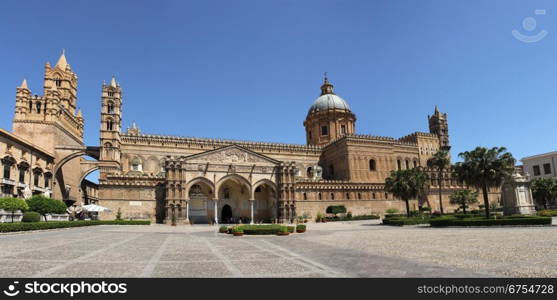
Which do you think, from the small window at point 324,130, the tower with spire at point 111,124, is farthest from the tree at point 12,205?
the small window at point 324,130

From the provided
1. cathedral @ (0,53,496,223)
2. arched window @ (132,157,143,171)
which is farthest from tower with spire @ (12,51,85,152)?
arched window @ (132,157,143,171)

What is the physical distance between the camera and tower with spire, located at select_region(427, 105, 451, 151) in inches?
3105

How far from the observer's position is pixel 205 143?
64062mm

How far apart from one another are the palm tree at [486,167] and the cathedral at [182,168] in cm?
2658

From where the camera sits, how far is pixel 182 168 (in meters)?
49.6

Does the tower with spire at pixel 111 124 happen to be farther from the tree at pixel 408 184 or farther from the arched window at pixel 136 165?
the tree at pixel 408 184

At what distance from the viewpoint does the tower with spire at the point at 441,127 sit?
259 feet

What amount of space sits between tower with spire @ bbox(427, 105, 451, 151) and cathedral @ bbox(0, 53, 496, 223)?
354 inches

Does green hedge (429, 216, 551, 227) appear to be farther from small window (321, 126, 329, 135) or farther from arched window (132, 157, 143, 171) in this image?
arched window (132, 157, 143, 171)

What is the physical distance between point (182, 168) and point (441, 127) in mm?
61952

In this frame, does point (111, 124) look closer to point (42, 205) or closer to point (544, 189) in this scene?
point (42, 205)

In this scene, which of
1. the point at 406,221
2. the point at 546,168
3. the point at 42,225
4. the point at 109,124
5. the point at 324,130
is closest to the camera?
the point at 42,225

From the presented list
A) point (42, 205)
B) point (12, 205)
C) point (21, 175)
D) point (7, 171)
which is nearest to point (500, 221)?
point (12, 205)

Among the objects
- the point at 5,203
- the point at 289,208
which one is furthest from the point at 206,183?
the point at 5,203
